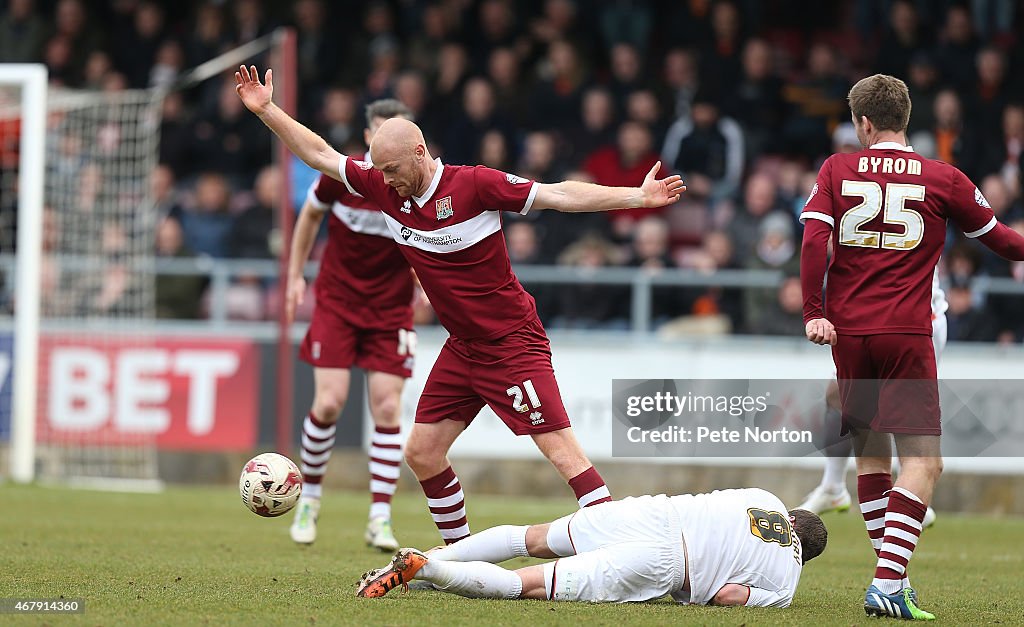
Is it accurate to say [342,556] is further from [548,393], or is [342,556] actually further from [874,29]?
[874,29]

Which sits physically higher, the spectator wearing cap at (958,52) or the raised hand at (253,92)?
the spectator wearing cap at (958,52)

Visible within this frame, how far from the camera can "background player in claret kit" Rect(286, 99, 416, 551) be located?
30.5 ft

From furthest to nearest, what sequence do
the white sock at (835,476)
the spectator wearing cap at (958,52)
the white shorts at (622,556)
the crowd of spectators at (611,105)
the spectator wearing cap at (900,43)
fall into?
the spectator wearing cap at (900,43) → the spectator wearing cap at (958,52) → the crowd of spectators at (611,105) → the white sock at (835,476) → the white shorts at (622,556)

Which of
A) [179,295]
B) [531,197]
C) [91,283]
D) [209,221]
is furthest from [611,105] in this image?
[531,197]

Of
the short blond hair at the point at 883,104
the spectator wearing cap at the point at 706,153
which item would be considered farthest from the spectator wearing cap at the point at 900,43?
the short blond hair at the point at 883,104

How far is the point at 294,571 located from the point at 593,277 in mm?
7582

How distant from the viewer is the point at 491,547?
673 centimetres

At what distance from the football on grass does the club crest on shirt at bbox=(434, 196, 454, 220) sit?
167 cm

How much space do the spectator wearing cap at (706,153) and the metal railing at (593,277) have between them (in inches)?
55.0

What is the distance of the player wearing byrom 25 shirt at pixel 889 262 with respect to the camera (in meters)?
6.80

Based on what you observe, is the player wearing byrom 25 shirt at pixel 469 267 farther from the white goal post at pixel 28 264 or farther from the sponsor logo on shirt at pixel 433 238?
the white goal post at pixel 28 264

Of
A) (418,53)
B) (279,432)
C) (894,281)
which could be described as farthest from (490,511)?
(418,53)

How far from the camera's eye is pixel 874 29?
61.3 ft

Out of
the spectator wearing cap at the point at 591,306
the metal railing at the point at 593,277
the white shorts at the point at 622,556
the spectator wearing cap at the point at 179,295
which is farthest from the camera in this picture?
the spectator wearing cap at the point at 179,295
